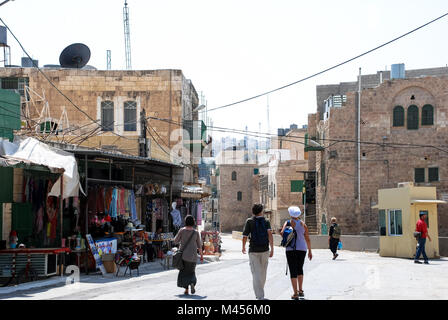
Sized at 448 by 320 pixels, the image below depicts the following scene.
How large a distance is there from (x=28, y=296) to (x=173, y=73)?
2262 cm

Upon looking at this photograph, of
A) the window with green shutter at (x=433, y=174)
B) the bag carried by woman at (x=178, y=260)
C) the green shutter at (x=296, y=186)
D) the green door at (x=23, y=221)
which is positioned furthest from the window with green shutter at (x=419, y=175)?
the bag carried by woman at (x=178, y=260)

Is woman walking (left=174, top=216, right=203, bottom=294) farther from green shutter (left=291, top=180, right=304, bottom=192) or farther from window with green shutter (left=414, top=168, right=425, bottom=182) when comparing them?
green shutter (left=291, top=180, right=304, bottom=192)

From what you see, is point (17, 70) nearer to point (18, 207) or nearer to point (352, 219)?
point (18, 207)

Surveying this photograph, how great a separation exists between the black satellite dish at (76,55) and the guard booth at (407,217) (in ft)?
58.9

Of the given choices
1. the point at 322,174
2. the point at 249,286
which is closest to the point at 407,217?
the point at 249,286

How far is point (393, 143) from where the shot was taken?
4038cm

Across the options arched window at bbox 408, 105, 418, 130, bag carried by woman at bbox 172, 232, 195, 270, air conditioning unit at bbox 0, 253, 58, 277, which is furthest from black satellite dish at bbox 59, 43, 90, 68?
bag carried by woman at bbox 172, 232, 195, 270

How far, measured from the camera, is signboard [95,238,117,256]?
17.3 m

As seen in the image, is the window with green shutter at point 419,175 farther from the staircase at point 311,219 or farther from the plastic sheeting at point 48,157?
the plastic sheeting at point 48,157

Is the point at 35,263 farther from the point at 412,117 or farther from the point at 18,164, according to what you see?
the point at 412,117

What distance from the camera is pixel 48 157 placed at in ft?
51.0

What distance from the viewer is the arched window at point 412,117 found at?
40.3m

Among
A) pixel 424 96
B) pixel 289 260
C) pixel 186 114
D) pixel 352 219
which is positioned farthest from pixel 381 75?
pixel 289 260

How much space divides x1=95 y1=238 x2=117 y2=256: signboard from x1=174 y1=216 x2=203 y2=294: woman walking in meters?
5.14
